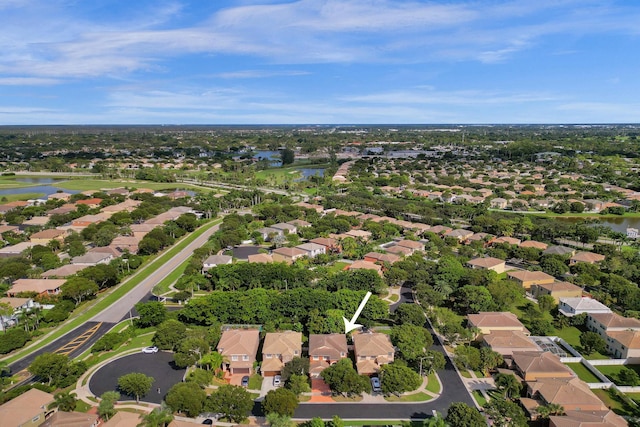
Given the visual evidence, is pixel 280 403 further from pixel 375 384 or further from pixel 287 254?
pixel 287 254

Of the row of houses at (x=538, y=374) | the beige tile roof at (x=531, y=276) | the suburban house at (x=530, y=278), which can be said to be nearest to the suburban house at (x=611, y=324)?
the row of houses at (x=538, y=374)

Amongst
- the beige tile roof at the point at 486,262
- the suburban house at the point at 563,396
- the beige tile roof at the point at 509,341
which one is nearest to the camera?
the suburban house at the point at 563,396

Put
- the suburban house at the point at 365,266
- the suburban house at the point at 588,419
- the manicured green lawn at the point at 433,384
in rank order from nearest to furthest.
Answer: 1. the suburban house at the point at 588,419
2. the manicured green lawn at the point at 433,384
3. the suburban house at the point at 365,266

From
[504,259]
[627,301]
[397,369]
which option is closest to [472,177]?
[504,259]

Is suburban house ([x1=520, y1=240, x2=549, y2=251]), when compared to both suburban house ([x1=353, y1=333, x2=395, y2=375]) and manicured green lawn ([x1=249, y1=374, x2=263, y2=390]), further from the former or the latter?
manicured green lawn ([x1=249, y1=374, x2=263, y2=390])

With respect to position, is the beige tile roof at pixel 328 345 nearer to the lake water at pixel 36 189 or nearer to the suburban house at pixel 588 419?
the suburban house at pixel 588 419

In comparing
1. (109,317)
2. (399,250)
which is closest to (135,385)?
(109,317)

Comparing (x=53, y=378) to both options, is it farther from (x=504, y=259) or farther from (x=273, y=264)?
(x=504, y=259)

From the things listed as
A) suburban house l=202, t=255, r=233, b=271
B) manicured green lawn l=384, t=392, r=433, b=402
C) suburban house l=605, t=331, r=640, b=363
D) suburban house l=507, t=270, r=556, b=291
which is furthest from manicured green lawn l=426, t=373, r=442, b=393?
suburban house l=202, t=255, r=233, b=271
